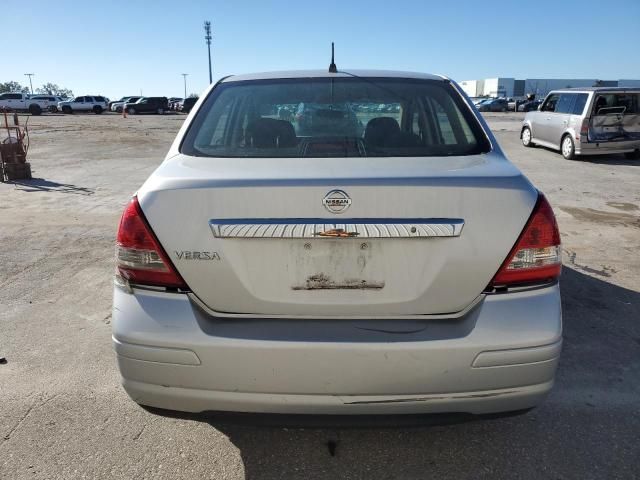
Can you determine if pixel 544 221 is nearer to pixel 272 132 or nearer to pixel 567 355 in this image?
pixel 272 132

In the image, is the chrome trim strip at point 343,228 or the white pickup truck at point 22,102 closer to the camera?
the chrome trim strip at point 343,228

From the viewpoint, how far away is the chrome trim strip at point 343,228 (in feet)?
6.26

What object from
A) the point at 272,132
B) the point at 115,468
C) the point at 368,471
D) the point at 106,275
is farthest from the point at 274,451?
the point at 106,275

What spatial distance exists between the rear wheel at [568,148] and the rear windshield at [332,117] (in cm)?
1221

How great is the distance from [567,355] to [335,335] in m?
2.14

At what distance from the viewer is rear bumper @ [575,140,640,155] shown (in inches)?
525

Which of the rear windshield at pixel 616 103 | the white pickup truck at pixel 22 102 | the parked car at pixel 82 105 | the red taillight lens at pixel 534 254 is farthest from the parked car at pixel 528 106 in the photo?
the red taillight lens at pixel 534 254

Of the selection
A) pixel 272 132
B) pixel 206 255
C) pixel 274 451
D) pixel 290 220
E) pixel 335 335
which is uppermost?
pixel 272 132

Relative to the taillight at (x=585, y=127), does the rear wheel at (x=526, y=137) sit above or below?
below

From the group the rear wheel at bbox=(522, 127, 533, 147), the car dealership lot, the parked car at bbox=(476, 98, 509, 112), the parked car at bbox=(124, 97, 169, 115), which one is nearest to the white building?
the parked car at bbox=(476, 98, 509, 112)

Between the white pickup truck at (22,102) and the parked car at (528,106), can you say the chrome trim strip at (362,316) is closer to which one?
the parked car at (528,106)

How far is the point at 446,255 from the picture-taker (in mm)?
1942

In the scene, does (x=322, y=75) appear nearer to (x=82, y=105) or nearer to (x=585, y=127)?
(x=585, y=127)

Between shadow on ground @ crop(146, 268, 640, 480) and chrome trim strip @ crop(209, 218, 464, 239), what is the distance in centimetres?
72
